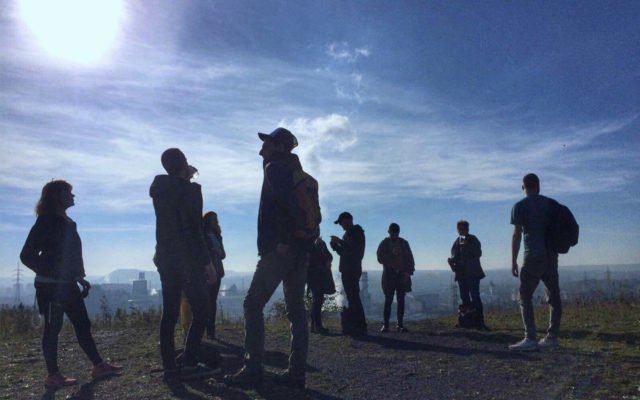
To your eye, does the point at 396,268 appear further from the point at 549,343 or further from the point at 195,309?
the point at 195,309

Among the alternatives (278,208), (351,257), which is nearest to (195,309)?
(278,208)

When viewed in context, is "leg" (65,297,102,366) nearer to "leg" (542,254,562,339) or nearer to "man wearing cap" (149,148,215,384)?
"man wearing cap" (149,148,215,384)

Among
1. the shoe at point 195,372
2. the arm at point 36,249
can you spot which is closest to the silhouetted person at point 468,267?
the shoe at point 195,372

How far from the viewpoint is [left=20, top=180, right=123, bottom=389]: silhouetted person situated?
540cm

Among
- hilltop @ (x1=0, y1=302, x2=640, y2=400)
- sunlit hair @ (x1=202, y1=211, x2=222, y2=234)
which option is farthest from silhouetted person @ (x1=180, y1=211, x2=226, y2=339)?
hilltop @ (x1=0, y1=302, x2=640, y2=400)

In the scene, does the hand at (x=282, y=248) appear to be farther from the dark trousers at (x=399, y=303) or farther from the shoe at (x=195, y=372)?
the dark trousers at (x=399, y=303)

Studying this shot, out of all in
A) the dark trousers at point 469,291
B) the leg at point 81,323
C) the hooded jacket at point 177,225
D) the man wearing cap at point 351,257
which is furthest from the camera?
the dark trousers at point 469,291

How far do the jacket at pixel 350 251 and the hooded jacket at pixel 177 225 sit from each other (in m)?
4.59

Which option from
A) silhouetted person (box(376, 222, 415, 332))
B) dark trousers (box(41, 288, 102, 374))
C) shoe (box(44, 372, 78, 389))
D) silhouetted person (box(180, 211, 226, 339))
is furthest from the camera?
silhouetted person (box(376, 222, 415, 332))

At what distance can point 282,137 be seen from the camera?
5047 mm

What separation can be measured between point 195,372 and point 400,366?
7.69ft

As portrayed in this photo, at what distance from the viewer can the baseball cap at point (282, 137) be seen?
504 cm

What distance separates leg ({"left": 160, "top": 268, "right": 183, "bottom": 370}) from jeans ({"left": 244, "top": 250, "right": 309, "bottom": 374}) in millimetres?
790

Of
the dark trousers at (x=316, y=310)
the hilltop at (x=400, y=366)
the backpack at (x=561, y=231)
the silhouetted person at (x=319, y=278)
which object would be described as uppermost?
the backpack at (x=561, y=231)
